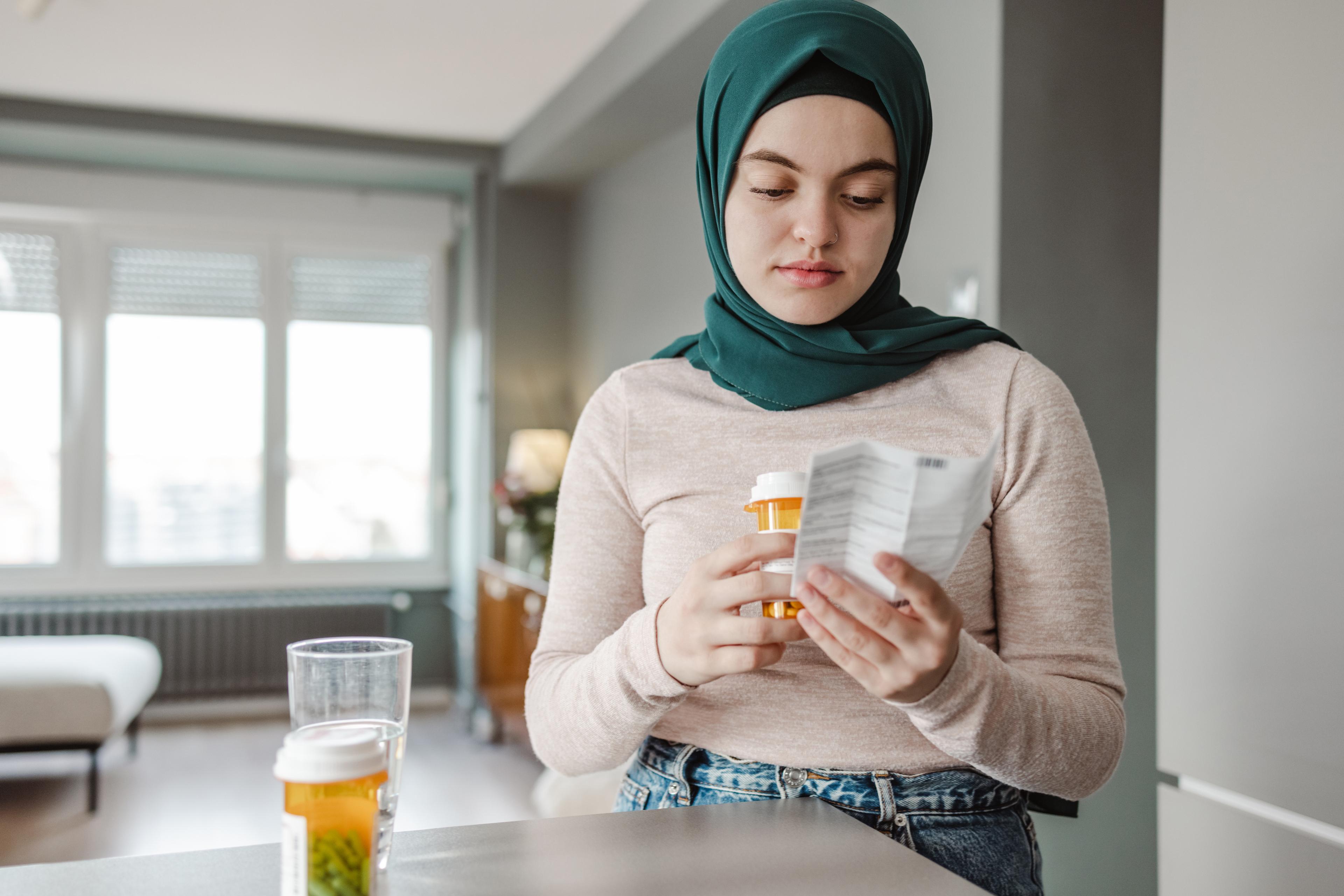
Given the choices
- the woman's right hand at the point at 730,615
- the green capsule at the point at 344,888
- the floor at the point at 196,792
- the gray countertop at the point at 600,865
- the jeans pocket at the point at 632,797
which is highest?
the woman's right hand at the point at 730,615

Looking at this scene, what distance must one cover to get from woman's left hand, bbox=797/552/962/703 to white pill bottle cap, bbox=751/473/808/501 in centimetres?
9

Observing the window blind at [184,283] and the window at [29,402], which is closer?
the window at [29,402]

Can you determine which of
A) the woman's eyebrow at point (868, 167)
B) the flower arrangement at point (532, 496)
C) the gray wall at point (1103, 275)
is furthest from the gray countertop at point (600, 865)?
the flower arrangement at point (532, 496)

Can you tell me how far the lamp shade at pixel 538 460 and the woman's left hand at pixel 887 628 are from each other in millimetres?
3520

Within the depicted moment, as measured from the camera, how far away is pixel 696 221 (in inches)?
140

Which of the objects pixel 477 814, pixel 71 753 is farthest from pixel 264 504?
pixel 477 814

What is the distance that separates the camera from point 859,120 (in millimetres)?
940

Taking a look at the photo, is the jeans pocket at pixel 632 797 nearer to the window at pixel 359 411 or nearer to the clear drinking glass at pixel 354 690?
the clear drinking glass at pixel 354 690

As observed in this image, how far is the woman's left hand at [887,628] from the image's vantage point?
2.12 feet

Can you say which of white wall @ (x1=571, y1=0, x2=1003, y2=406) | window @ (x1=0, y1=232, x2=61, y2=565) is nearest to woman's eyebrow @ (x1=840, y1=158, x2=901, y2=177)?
white wall @ (x1=571, y1=0, x2=1003, y2=406)

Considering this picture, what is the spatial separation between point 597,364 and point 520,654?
4.53 feet

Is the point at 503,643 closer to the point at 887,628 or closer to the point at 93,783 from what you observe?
the point at 93,783

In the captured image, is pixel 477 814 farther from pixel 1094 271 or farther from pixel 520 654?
pixel 1094 271

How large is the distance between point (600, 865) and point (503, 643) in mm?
3438
